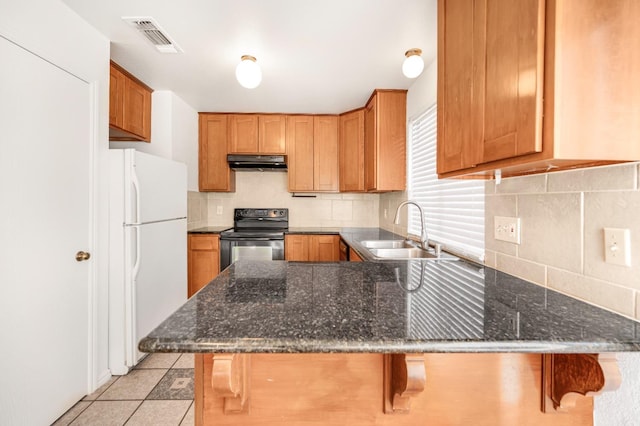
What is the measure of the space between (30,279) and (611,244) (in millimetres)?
2374

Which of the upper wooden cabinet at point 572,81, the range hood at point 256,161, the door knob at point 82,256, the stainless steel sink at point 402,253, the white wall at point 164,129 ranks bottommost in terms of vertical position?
the stainless steel sink at point 402,253

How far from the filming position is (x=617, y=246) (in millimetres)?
816

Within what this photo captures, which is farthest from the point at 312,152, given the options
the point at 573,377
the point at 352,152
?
the point at 573,377

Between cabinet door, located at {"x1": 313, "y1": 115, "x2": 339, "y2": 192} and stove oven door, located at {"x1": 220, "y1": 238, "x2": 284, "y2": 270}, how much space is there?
92cm

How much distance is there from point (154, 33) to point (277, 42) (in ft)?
2.56

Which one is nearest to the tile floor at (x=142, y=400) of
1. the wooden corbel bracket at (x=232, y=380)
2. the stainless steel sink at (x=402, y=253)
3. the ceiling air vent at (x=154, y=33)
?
the wooden corbel bracket at (x=232, y=380)

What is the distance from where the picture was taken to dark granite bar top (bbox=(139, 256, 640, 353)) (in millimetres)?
646

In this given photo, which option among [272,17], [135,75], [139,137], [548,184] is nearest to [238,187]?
[139,137]

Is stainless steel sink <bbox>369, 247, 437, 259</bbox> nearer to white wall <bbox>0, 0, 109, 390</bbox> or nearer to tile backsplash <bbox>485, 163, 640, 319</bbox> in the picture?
tile backsplash <bbox>485, 163, 640, 319</bbox>

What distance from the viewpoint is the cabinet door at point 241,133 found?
11.5 ft

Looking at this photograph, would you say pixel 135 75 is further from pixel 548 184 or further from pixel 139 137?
pixel 548 184

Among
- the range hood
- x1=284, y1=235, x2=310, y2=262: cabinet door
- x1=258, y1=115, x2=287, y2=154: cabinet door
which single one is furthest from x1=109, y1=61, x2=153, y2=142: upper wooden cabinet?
x1=284, y1=235, x2=310, y2=262: cabinet door

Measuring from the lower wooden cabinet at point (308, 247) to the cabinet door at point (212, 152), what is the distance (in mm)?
1062

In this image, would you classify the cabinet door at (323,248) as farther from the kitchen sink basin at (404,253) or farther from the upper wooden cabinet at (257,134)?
the upper wooden cabinet at (257,134)
